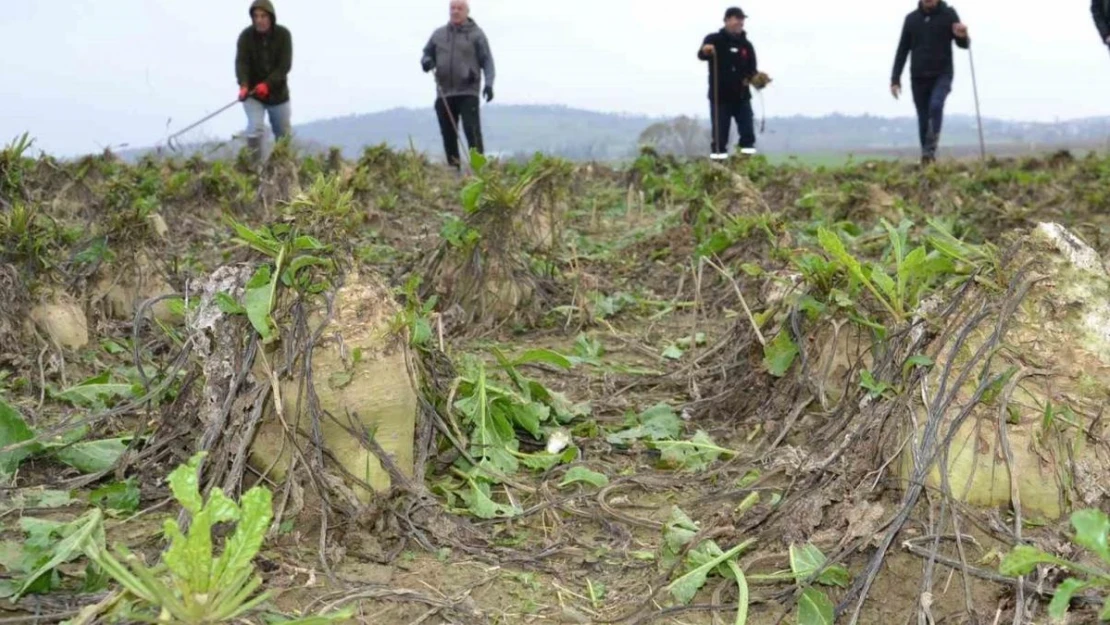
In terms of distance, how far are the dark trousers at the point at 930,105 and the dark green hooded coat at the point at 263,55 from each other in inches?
246

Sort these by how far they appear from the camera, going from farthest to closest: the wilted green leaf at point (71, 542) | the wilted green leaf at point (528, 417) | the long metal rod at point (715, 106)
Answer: the long metal rod at point (715, 106), the wilted green leaf at point (528, 417), the wilted green leaf at point (71, 542)

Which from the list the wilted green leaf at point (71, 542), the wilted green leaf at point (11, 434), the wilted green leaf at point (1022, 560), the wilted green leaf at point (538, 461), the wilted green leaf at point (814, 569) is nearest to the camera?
the wilted green leaf at point (1022, 560)

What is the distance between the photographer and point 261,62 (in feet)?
32.8

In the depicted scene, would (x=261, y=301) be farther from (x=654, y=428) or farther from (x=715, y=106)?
(x=715, y=106)

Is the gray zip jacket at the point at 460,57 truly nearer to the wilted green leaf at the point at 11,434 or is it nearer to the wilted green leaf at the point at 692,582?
the wilted green leaf at the point at 11,434

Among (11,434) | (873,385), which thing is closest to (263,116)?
(11,434)

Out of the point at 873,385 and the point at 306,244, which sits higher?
the point at 306,244

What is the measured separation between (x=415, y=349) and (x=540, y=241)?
2860 mm

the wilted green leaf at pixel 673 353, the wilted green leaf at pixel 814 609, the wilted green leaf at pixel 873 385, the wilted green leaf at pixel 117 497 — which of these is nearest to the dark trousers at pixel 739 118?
the wilted green leaf at pixel 673 353

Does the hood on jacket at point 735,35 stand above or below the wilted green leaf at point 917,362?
above

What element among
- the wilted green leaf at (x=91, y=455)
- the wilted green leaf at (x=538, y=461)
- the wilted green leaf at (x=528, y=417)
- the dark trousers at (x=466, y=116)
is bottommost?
the wilted green leaf at (x=538, y=461)

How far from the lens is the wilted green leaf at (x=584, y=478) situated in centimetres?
301

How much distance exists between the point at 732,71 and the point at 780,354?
8204 millimetres

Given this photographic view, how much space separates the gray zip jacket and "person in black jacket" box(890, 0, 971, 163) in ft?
13.8
